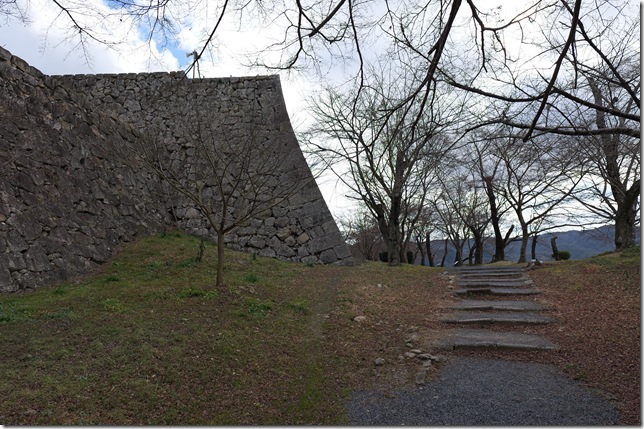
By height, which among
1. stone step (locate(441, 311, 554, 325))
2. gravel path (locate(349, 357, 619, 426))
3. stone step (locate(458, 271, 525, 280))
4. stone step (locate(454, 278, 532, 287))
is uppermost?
stone step (locate(458, 271, 525, 280))

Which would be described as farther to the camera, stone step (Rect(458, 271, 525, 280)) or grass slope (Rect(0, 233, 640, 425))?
stone step (Rect(458, 271, 525, 280))

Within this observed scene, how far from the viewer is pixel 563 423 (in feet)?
9.76

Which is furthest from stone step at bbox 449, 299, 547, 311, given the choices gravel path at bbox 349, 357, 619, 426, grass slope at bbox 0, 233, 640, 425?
gravel path at bbox 349, 357, 619, 426

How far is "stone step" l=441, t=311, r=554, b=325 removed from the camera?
18.7 feet

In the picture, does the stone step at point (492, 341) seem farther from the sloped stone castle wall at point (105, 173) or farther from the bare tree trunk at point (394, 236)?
the bare tree trunk at point (394, 236)

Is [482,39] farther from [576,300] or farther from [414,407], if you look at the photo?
[576,300]

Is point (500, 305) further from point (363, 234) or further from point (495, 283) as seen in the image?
point (363, 234)

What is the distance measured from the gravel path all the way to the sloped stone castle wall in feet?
10.6

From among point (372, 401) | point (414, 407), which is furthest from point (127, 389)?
point (414, 407)

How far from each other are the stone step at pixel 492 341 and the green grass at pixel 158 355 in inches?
66.8

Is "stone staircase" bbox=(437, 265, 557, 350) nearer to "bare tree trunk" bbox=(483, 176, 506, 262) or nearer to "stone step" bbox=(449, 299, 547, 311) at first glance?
"stone step" bbox=(449, 299, 547, 311)

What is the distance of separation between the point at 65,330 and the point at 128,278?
270 cm

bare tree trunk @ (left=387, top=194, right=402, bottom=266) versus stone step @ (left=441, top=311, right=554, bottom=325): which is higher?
bare tree trunk @ (left=387, top=194, right=402, bottom=266)

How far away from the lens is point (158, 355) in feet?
12.5
